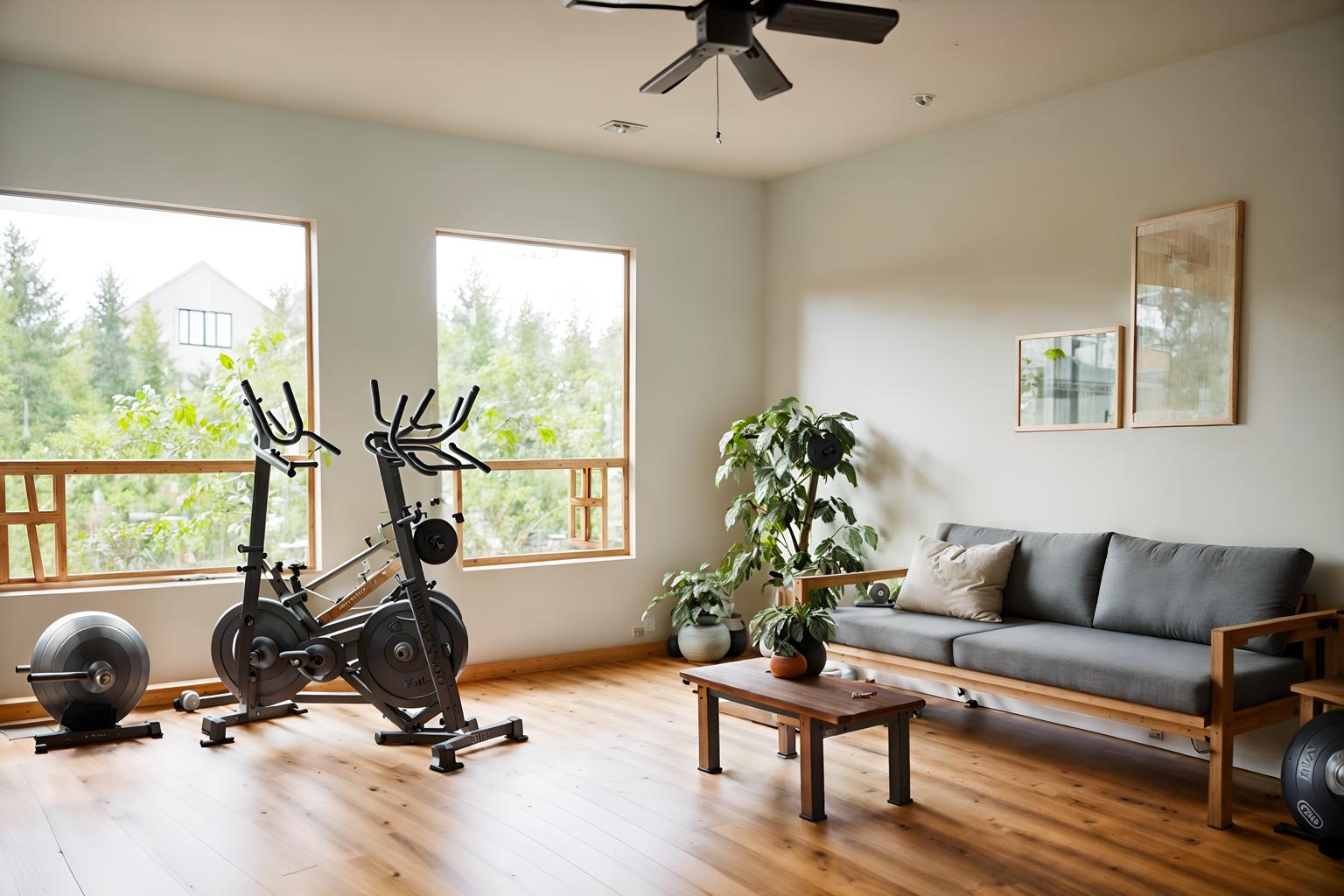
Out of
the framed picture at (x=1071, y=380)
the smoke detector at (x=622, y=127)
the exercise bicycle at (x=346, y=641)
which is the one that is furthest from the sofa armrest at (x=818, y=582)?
the smoke detector at (x=622, y=127)

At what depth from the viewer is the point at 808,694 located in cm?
386

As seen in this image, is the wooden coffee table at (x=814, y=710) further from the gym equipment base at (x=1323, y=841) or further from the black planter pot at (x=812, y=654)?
the gym equipment base at (x=1323, y=841)

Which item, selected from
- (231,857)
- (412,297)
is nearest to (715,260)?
(412,297)

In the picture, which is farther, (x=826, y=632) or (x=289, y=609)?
(x=289, y=609)

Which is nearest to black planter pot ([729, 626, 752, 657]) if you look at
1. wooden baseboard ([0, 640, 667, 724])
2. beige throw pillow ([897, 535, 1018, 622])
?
wooden baseboard ([0, 640, 667, 724])

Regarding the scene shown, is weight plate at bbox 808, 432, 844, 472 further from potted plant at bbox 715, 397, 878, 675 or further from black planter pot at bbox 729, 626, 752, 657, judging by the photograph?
black planter pot at bbox 729, 626, 752, 657

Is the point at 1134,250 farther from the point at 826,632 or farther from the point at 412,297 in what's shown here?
the point at 412,297

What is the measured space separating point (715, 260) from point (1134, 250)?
9.19 feet

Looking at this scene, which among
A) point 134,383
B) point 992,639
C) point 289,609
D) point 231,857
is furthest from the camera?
point 134,383

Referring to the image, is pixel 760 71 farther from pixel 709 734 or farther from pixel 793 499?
pixel 793 499

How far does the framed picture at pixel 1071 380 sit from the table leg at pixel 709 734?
7.46 feet

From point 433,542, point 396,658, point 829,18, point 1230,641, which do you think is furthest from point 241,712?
point 1230,641

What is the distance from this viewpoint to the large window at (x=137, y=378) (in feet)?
16.3

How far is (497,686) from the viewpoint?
18.9ft
